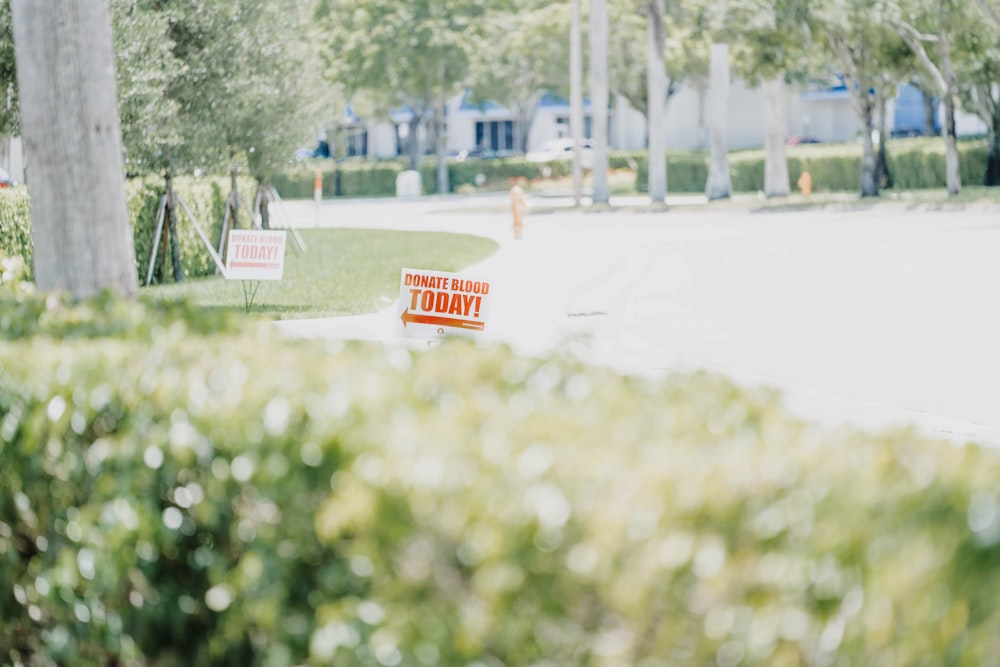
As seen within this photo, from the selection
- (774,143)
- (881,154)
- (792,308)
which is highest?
(774,143)

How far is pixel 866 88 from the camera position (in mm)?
42781

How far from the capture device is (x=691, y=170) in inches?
2360

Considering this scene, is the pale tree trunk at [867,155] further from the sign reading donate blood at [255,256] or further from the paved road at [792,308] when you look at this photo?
the sign reading donate blood at [255,256]

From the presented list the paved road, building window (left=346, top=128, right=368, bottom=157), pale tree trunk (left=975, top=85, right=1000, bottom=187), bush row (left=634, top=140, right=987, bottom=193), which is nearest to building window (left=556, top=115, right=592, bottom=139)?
building window (left=346, top=128, right=368, bottom=157)

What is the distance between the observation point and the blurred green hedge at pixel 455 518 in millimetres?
2957

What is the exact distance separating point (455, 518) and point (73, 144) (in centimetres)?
422

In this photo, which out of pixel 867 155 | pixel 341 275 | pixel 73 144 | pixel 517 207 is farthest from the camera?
pixel 867 155

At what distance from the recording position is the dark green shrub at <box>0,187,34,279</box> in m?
19.7

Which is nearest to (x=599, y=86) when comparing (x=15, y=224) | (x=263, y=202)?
(x=263, y=202)

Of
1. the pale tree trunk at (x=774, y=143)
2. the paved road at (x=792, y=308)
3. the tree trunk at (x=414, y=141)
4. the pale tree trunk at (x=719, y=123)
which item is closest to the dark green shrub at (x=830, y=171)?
the pale tree trunk at (x=774, y=143)

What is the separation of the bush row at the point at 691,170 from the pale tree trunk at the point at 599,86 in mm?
9605

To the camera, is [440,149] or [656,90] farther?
[440,149]

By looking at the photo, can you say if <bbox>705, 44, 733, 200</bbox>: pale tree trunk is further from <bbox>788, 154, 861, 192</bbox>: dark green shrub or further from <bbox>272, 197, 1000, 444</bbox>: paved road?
<bbox>272, 197, 1000, 444</bbox>: paved road

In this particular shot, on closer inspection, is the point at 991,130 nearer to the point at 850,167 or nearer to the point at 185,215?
the point at 850,167
